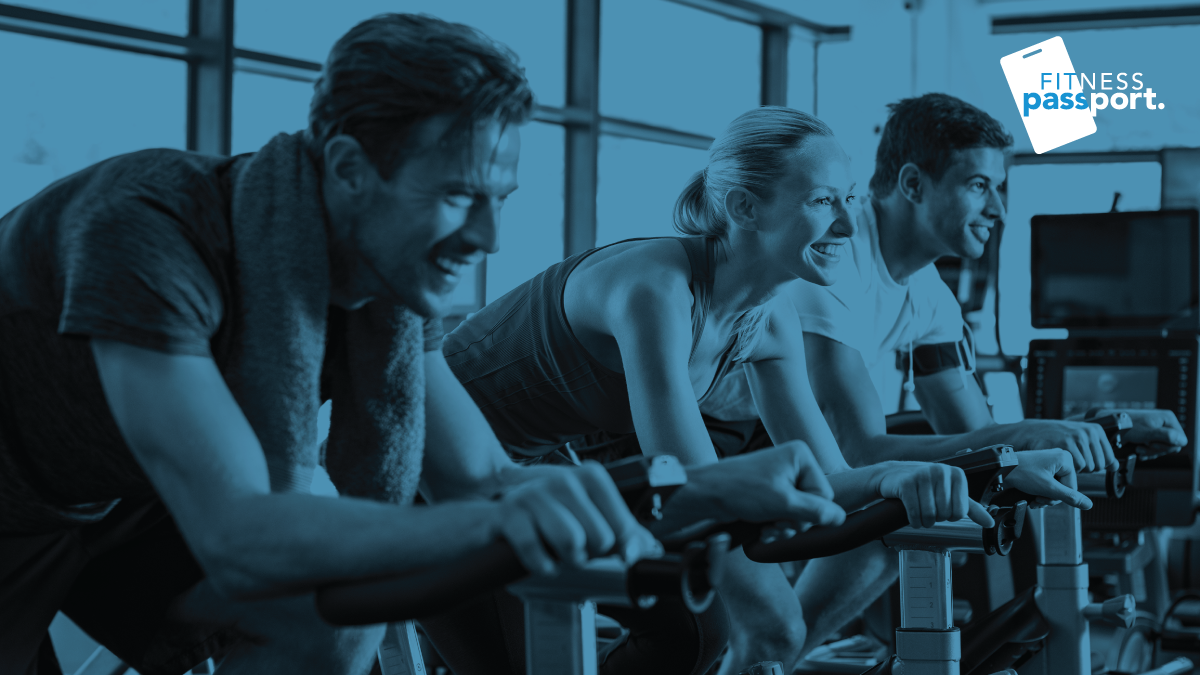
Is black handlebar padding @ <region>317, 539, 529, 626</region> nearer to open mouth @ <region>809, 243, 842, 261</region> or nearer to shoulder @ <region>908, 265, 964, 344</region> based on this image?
open mouth @ <region>809, 243, 842, 261</region>

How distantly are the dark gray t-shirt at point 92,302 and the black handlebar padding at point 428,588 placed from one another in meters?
0.23

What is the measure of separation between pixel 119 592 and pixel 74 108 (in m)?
2.51

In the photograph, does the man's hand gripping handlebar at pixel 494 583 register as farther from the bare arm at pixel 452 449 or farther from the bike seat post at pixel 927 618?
the bike seat post at pixel 927 618

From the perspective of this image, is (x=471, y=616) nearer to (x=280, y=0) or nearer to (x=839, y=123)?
(x=280, y=0)

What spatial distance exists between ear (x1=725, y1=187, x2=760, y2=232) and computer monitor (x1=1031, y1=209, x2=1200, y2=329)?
213 centimetres

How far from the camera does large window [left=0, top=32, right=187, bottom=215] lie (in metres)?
3.17

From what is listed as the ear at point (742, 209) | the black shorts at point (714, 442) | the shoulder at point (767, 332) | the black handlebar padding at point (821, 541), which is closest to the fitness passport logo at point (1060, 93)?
the black shorts at point (714, 442)

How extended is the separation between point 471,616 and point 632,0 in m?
3.82

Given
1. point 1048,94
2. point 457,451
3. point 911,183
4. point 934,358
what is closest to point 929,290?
point 934,358

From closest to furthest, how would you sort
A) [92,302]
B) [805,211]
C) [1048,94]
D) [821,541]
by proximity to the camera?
Result: [92,302], [821,541], [805,211], [1048,94]

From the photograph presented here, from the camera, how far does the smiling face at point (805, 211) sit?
1.68 meters

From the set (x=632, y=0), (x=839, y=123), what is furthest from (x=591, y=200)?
(x=839, y=123)

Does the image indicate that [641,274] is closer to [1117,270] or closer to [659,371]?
[659,371]

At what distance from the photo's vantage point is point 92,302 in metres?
0.83
